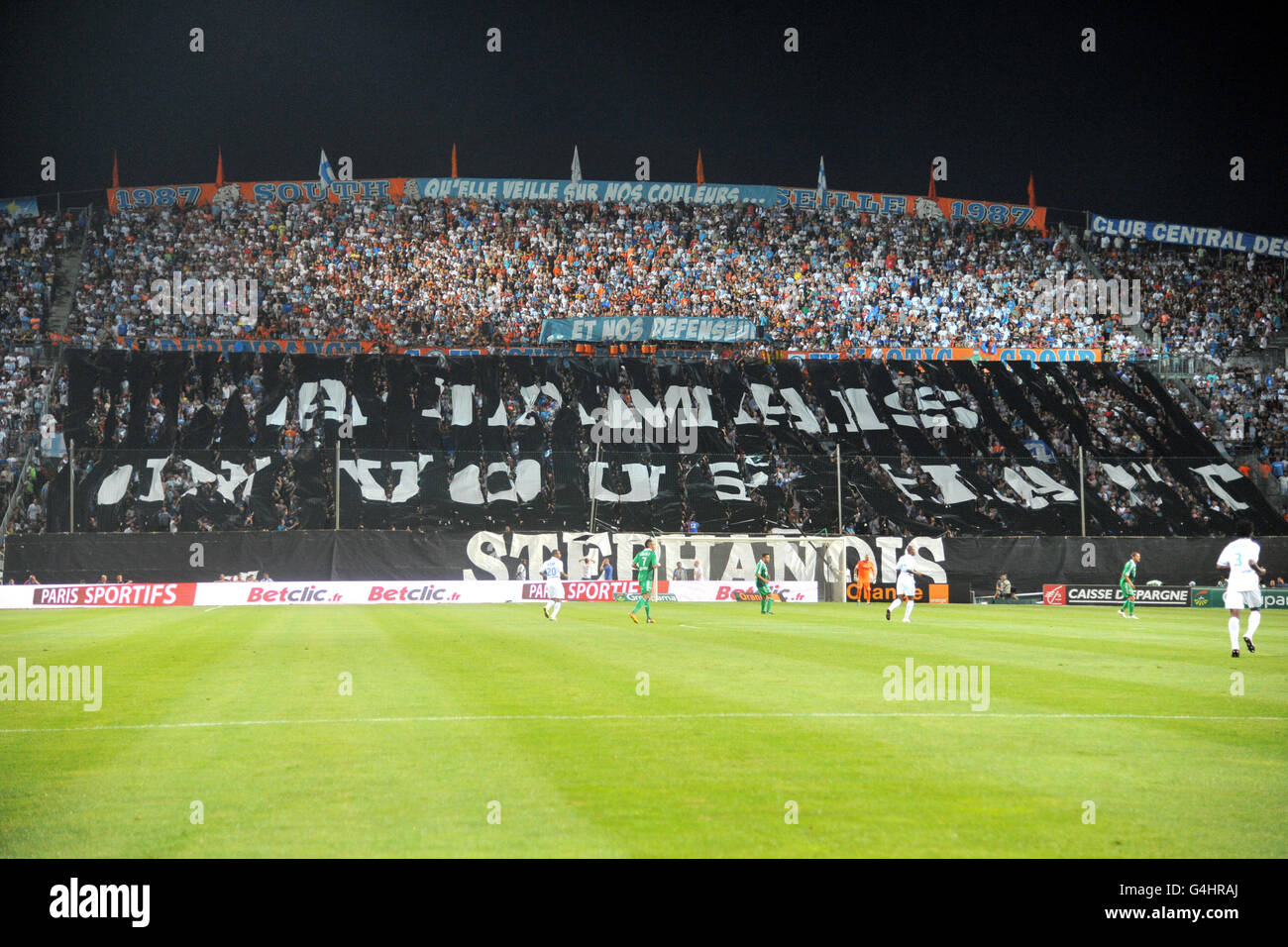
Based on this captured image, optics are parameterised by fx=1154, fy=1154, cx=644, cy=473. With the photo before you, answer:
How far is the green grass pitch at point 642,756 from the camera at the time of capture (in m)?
7.46

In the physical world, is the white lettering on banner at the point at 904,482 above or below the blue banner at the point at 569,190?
below

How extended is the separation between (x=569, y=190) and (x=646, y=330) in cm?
1354

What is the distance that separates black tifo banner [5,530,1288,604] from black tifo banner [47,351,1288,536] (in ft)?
6.17

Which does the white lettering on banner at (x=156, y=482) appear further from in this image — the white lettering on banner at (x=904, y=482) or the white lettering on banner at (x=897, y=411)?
the white lettering on banner at (x=897, y=411)

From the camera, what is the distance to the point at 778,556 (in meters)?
42.8

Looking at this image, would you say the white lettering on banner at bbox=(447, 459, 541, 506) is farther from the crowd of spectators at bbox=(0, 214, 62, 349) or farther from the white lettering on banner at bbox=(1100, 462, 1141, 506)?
the white lettering on banner at bbox=(1100, 462, 1141, 506)

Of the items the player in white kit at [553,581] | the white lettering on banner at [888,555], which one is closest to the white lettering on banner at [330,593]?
the white lettering on banner at [888,555]

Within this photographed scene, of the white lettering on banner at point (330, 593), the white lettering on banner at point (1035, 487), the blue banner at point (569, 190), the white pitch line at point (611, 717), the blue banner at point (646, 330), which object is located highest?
the blue banner at point (569, 190)

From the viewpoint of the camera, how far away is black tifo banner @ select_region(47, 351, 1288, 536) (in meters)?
44.0

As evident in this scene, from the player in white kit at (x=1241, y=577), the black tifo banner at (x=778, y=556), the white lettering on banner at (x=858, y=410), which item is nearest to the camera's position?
the player in white kit at (x=1241, y=577)

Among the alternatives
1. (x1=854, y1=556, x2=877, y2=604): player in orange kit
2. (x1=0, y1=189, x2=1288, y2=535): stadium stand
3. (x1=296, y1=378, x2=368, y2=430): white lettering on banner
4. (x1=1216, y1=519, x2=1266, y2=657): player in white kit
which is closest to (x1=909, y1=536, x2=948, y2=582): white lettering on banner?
(x1=854, y1=556, x2=877, y2=604): player in orange kit

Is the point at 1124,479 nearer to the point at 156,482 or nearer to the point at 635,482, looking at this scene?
the point at 635,482

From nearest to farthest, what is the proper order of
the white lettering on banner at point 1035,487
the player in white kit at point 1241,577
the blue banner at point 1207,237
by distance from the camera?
the player in white kit at point 1241,577 < the white lettering on banner at point 1035,487 < the blue banner at point 1207,237

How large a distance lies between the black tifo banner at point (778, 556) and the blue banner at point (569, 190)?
1104 inches
